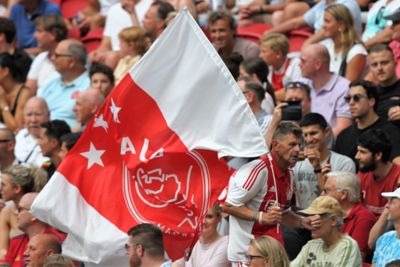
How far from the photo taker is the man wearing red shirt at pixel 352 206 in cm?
1144

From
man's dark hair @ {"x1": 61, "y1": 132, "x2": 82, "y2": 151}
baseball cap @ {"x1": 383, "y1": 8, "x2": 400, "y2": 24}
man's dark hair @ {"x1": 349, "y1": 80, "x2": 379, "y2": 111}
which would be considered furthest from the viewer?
baseball cap @ {"x1": 383, "y1": 8, "x2": 400, "y2": 24}

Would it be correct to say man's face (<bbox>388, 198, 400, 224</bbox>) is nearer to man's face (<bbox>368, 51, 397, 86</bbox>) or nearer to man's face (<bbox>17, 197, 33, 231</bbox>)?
man's face (<bbox>368, 51, 397, 86</bbox>)

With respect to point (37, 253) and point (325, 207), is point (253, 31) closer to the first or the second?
point (37, 253)

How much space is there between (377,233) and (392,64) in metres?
2.47

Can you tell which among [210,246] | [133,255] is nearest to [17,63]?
[210,246]

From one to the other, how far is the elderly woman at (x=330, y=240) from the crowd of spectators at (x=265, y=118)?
0.4 inches

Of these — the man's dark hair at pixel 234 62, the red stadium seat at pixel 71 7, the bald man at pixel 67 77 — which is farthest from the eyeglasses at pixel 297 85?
the red stadium seat at pixel 71 7

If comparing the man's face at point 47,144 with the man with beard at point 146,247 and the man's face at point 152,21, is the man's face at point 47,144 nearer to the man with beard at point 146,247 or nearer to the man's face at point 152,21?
the man's face at point 152,21

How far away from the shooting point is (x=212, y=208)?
1156cm

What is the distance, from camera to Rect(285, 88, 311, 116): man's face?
13172 millimetres

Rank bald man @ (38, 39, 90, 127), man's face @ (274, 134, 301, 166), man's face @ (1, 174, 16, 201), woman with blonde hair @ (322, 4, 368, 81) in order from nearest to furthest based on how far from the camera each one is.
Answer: man's face @ (274, 134, 301, 166), man's face @ (1, 174, 16, 201), woman with blonde hair @ (322, 4, 368, 81), bald man @ (38, 39, 90, 127)

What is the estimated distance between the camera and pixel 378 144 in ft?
38.8

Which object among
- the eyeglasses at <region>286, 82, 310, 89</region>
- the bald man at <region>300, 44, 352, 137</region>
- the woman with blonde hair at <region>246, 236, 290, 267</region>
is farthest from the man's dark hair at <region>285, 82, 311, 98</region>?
the woman with blonde hair at <region>246, 236, 290, 267</region>

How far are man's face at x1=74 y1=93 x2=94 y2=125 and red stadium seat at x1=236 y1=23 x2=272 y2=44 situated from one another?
218cm
